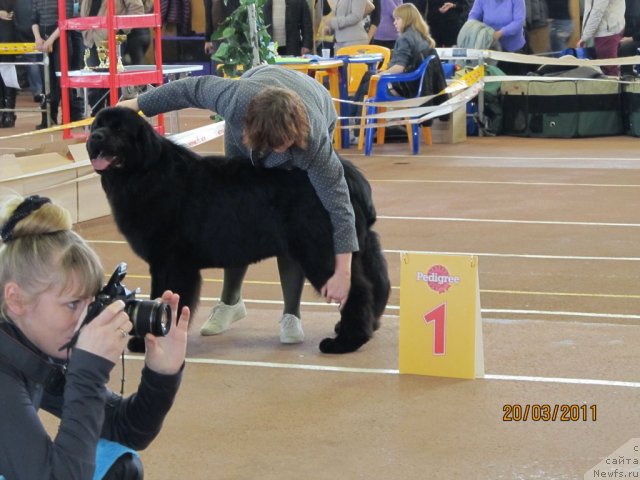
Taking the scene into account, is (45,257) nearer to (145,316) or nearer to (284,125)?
(145,316)

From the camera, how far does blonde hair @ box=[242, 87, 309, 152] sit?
3.88 metres

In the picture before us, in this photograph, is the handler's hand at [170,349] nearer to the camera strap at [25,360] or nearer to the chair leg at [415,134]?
the camera strap at [25,360]

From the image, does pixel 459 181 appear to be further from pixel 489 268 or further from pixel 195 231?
pixel 195 231

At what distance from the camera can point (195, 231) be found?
435cm

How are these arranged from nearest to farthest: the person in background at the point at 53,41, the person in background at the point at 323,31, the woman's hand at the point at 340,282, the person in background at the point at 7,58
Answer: the woman's hand at the point at 340,282, the person in background at the point at 53,41, the person in background at the point at 7,58, the person in background at the point at 323,31

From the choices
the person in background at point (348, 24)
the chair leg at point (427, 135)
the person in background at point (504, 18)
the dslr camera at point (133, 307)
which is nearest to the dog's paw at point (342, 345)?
the dslr camera at point (133, 307)

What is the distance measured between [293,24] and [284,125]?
33.1ft

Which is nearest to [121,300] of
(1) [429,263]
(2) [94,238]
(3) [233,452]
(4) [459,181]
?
(3) [233,452]

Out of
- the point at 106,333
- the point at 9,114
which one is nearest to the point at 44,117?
the point at 9,114

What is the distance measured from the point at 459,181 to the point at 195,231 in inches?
195

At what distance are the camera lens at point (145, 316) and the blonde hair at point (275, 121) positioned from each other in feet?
6.11

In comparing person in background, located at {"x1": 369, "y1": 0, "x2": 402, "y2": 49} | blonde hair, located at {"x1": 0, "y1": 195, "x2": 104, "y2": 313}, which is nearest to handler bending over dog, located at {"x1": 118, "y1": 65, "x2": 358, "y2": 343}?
blonde hair, located at {"x1": 0, "y1": 195, "x2": 104, "y2": 313}

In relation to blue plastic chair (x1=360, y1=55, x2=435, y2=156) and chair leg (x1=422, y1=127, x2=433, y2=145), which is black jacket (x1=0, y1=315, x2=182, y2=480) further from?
chair leg (x1=422, y1=127, x2=433, y2=145)

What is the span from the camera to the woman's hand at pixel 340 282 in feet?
13.8
